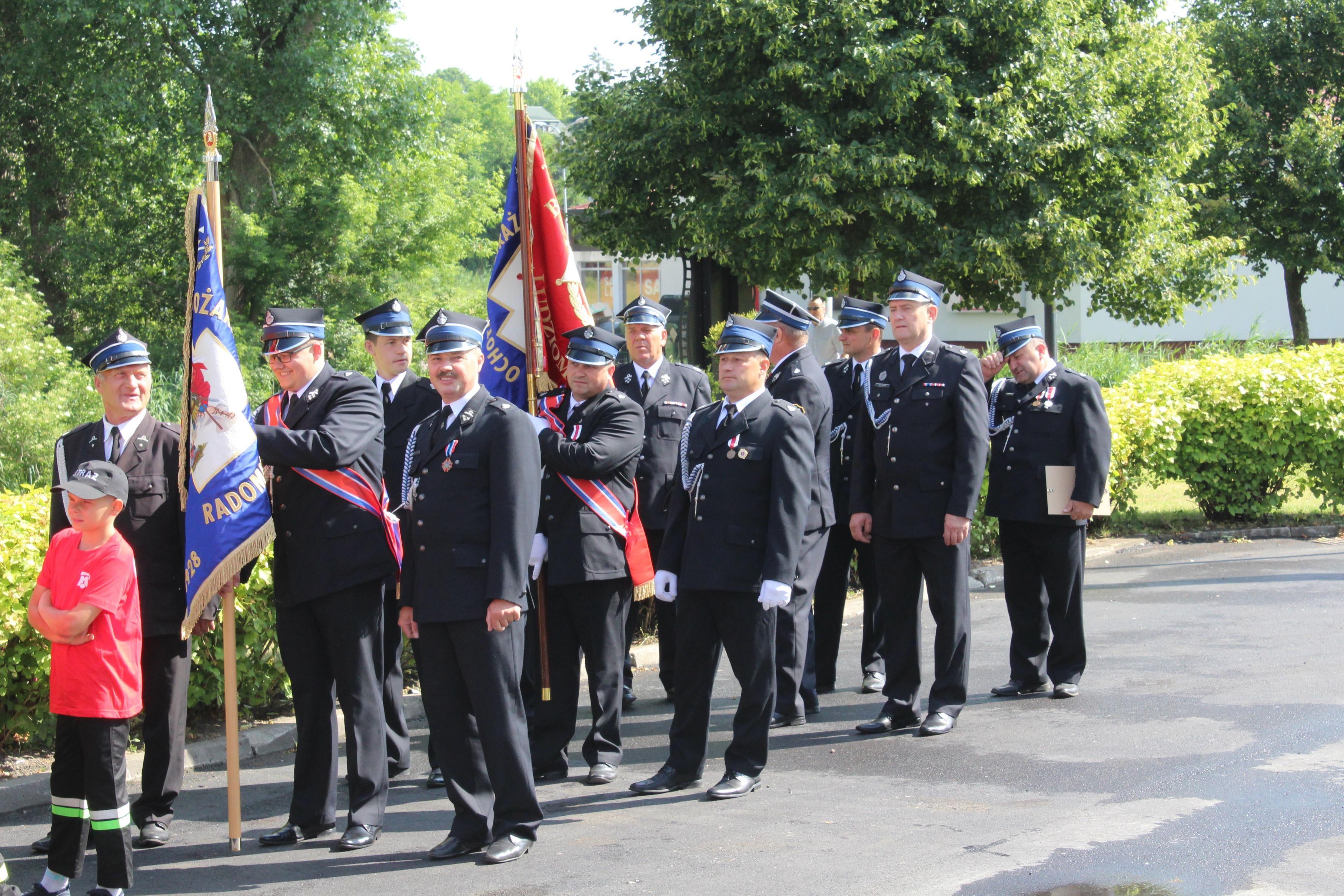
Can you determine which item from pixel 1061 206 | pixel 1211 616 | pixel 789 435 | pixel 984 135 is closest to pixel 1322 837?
pixel 789 435

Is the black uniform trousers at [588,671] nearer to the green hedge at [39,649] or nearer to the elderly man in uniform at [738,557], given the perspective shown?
the elderly man in uniform at [738,557]

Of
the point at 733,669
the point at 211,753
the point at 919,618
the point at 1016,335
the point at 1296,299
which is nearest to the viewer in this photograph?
the point at 733,669

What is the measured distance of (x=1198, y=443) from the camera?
13.3 m

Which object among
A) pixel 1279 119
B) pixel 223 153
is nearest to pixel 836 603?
pixel 223 153

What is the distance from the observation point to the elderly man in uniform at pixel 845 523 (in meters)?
8.02

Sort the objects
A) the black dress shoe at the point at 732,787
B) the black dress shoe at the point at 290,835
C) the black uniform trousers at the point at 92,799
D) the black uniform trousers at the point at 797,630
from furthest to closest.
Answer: the black uniform trousers at the point at 797,630 < the black dress shoe at the point at 732,787 < the black dress shoe at the point at 290,835 < the black uniform trousers at the point at 92,799

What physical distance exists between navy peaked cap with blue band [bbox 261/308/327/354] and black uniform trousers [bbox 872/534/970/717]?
10.7 ft

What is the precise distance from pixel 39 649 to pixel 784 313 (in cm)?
423

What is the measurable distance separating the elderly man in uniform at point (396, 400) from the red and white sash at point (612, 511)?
67 centimetres

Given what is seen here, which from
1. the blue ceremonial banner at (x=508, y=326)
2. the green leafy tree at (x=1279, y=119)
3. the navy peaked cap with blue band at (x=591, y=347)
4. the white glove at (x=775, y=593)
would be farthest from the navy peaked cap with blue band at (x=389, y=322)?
the green leafy tree at (x=1279, y=119)

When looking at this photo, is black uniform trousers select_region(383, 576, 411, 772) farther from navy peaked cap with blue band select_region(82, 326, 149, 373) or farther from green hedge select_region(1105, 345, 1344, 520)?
green hedge select_region(1105, 345, 1344, 520)

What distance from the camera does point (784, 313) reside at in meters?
7.54

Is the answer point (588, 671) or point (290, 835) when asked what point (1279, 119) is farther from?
point (290, 835)

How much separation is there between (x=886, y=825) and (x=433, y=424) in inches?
100.0
